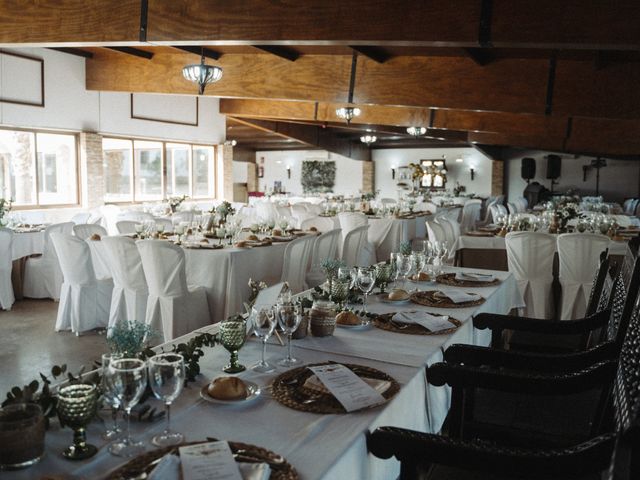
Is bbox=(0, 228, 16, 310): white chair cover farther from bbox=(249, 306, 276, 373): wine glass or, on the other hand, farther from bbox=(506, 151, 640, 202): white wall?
bbox=(506, 151, 640, 202): white wall

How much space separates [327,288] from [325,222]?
5373mm

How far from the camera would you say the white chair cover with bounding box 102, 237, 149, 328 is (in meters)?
4.82

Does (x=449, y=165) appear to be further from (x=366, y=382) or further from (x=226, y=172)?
(x=366, y=382)

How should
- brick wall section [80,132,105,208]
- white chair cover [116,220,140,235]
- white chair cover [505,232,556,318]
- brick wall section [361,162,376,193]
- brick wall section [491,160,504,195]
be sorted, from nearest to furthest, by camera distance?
white chair cover [505,232,556,318] < white chair cover [116,220,140,235] < brick wall section [80,132,105,208] < brick wall section [491,160,504,195] < brick wall section [361,162,376,193]

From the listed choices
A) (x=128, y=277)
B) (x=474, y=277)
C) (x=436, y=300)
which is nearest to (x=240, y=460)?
(x=436, y=300)

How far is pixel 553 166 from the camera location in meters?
19.9

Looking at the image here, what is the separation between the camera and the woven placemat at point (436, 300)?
2859mm

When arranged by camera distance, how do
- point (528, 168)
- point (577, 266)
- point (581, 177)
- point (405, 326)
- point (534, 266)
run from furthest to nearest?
1. point (581, 177)
2. point (528, 168)
3. point (534, 266)
4. point (577, 266)
5. point (405, 326)

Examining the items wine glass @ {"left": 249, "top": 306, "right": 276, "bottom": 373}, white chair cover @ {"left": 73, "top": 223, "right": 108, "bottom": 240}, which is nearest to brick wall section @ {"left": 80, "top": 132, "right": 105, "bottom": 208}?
white chair cover @ {"left": 73, "top": 223, "right": 108, "bottom": 240}

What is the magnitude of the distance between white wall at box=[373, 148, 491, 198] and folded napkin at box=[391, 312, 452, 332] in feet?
64.1

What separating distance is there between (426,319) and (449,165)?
65.3 ft

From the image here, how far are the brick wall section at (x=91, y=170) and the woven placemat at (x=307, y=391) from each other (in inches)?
387

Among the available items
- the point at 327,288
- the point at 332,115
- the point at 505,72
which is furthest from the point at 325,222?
the point at 327,288

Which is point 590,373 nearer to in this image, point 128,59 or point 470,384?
point 470,384
